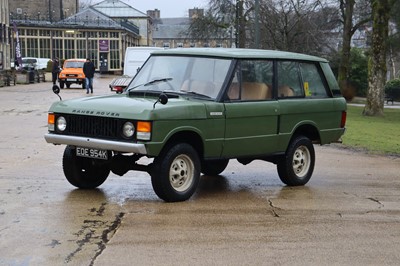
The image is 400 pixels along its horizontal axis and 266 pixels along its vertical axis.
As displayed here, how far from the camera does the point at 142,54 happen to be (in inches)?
1260

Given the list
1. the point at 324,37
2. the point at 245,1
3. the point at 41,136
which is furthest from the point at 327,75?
the point at 324,37

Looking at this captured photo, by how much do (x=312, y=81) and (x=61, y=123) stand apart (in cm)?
406

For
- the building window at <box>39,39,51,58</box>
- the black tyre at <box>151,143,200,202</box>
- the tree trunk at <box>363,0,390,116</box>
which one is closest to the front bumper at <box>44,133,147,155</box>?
the black tyre at <box>151,143,200,202</box>

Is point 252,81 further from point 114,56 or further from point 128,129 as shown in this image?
point 114,56

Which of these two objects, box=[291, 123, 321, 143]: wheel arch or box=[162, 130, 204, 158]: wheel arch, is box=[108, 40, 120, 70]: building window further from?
box=[162, 130, 204, 158]: wheel arch

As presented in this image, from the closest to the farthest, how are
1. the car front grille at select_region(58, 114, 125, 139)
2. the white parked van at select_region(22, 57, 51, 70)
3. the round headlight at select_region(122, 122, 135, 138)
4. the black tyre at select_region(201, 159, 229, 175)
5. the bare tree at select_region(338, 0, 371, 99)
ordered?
the round headlight at select_region(122, 122, 135, 138)
the car front grille at select_region(58, 114, 125, 139)
the black tyre at select_region(201, 159, 229, 175)
the bare tree at select_region(338, 0, 371, 99)
the white parked van at select_region(22, 57, 51, 70)

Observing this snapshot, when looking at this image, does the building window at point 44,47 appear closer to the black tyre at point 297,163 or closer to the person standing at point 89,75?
the person standing at point 89,75

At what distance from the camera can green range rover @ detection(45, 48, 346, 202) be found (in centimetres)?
802

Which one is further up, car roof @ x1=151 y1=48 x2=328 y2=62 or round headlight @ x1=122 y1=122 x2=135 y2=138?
car roof @ x1=151 y1=48 x2=328 y2=62

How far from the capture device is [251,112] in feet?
29.6

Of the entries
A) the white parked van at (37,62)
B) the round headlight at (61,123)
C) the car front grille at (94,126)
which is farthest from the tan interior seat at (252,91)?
the white parked van at (37,62)

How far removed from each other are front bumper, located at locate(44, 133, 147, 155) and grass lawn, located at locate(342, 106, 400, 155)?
9.03 m

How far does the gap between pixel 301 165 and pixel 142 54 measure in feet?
74.4

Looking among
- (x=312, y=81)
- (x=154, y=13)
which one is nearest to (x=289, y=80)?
(x=312, y=81)
